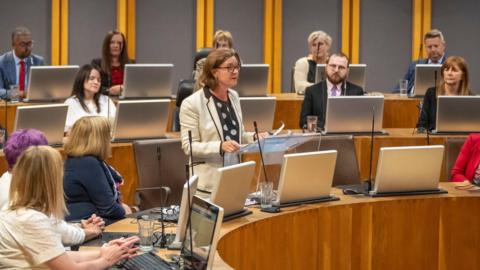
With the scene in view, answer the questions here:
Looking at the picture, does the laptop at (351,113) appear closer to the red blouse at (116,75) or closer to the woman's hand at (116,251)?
the red blouse at (116,75)

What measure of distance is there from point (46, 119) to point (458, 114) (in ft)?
9.27

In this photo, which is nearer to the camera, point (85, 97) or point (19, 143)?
point (19, 143)

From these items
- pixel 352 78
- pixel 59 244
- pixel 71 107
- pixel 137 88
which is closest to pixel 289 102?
pixel 352 78

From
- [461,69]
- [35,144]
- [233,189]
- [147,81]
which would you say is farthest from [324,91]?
[35,144]

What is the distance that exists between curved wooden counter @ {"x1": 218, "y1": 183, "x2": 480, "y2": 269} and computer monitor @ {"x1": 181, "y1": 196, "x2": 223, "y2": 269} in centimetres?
93

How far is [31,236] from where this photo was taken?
3.38 metres

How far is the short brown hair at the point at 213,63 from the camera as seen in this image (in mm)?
4918

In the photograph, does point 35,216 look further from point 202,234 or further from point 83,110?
point 83,110

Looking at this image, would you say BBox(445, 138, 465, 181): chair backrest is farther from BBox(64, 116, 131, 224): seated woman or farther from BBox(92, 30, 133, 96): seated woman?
BBox(92, 30, 133, 96): seated woman

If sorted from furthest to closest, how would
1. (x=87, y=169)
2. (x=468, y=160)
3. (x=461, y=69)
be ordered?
(x=461, y=69)
(x=468, y=160)
(x=87, y=169)

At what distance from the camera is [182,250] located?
3.73 meters

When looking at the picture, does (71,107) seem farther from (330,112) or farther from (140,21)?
(140,21)

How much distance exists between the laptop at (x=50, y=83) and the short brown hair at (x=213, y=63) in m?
2.73

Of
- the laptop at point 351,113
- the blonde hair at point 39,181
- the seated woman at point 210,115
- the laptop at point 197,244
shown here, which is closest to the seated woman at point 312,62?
the laptop at point 351,113
